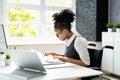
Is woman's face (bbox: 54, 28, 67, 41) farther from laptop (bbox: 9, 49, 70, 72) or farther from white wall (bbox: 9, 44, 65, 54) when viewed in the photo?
white wall (bbox: 9, 44, 65, 54)

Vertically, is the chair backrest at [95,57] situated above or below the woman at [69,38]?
below

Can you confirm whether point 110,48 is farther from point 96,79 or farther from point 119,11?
point 96,79

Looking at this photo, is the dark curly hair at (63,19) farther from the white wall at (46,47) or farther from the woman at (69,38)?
the white wall at (46,47)

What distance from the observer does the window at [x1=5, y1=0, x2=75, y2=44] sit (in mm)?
4613

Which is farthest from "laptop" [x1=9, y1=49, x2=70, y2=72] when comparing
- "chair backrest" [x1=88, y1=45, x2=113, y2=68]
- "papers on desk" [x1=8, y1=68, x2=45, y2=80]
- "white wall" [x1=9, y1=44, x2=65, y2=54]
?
"white wall" [x1=9, y1=44, x2=65, y2=54]

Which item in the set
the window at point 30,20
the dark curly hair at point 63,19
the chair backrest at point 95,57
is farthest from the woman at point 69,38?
the window at point 30,20

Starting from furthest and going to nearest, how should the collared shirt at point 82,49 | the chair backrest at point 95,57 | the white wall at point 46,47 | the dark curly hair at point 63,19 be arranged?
1. the white wall at point 46,47
2. the dark curly hair at point 63,19
3. the chair backrest at point 95,57
4. the collared shirt at point 82,49

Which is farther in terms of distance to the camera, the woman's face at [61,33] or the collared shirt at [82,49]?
the woman's face at [61,33]

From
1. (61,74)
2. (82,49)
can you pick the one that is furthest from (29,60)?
(82,49)

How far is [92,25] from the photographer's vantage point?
16.7 ft

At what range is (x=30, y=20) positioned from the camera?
4812 millimetres

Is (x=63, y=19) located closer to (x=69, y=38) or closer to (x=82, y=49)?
(x=69, y=38)

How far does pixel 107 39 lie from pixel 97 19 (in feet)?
2.06

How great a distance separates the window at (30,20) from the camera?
15.1 ft
